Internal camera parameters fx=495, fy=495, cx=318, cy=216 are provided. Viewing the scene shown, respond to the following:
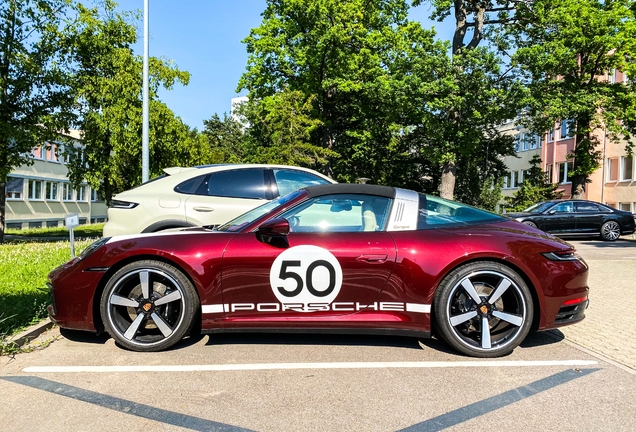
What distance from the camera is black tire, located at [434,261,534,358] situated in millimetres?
4004

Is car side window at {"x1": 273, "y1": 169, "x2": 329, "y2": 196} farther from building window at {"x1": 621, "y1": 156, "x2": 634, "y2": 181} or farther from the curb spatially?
building window at {"x1": 621, "y1": 156, "x2": 634, "y2": 181}

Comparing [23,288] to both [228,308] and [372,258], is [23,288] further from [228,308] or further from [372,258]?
[372,258]

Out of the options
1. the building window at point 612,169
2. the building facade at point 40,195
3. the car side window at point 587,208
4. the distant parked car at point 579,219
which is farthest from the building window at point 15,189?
the building window at point 612,169

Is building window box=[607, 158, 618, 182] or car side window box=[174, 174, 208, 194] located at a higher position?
building window box=[607, 158, 618, 182]

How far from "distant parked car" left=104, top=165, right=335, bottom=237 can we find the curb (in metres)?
1.78

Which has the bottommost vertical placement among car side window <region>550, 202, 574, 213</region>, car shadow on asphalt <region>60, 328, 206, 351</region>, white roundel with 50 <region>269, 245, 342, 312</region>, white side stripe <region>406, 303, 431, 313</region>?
car shadow on asphalt <region>60, 328, 206, 351</region>

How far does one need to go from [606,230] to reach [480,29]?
1124 centimetres

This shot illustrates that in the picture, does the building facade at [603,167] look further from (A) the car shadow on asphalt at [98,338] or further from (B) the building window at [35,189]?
(B) the building window at [35,189]

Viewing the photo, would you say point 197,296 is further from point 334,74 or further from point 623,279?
point 334,74

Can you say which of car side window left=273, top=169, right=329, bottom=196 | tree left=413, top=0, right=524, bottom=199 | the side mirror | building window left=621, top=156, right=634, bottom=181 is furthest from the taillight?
building window left=621, top=156, right=634, bottom=181

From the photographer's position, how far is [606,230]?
1752 cm

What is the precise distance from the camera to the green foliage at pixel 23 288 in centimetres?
489

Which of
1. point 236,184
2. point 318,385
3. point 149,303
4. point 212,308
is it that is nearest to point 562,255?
point 318,385

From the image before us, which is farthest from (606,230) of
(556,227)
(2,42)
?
(2,42)
